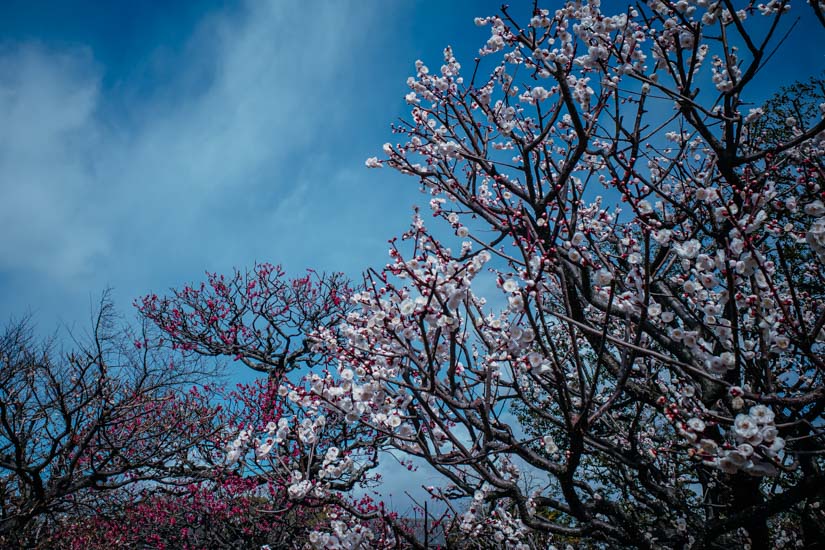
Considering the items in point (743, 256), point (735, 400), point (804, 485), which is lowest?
point (804, 485)

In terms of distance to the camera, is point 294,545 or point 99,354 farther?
point 294,545

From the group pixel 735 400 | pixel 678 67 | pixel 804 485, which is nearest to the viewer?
pixel 735 400

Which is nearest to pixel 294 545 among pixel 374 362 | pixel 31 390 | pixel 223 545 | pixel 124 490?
pixel 223 545

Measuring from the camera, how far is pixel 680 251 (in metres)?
3.03

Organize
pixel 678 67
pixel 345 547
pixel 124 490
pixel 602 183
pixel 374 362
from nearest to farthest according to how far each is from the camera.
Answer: pixel 374 362 < pixel 678 67 < pixel 345 547 < pixel 602 183 < pixel 124 490

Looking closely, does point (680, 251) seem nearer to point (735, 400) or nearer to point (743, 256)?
point (743, 256)

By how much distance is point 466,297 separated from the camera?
9.86 feet

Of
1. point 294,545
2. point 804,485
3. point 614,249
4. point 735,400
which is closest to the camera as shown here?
point 735,400

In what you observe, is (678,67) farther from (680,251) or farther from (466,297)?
(466,297)

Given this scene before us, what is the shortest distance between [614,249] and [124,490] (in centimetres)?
1164

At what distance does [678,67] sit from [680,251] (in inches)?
80.6

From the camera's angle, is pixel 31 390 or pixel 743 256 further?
pixel 31 390

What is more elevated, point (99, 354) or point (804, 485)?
point (99, 354)

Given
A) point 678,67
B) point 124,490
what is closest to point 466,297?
point 678,67
